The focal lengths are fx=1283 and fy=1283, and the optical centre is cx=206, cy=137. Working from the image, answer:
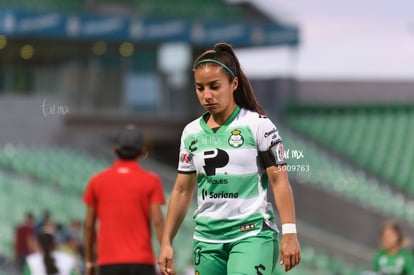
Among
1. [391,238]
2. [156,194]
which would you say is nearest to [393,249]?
[391,238]

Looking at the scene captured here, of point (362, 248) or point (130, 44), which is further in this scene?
point (130, 44)

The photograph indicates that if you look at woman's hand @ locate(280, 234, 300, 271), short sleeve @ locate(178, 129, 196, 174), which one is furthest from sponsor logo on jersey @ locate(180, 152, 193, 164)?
woman's hand @ locate(280, 234, 300, 271)

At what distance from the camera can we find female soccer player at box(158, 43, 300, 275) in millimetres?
6988

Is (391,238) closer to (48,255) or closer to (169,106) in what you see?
(48,255)

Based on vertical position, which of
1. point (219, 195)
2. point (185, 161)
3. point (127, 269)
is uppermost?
point (185, 161)

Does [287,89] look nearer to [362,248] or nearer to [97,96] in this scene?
[97,96]

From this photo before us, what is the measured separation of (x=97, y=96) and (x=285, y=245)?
29.9m

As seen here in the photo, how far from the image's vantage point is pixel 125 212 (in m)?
9.49

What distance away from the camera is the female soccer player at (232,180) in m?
6.99

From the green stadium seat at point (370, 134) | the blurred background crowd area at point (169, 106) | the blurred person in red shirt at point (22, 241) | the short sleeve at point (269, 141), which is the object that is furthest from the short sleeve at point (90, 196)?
the green stadium seat at point (370, 134)

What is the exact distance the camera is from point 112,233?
955cm

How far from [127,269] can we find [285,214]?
2.86 meters

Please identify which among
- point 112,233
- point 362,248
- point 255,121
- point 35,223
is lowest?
point 362,248

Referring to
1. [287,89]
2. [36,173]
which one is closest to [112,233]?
[36,173]
